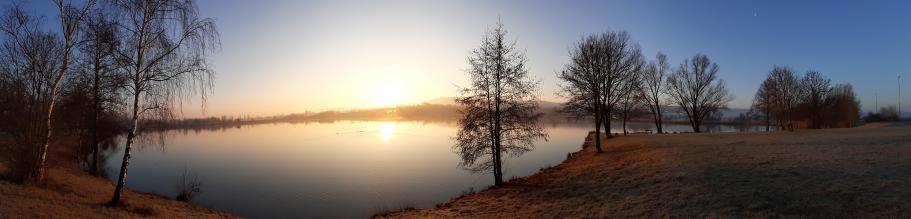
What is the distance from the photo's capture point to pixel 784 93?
5162 centimetres

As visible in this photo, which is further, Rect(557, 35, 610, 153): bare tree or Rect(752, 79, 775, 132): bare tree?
Rect(752, 79, 775, 132): bare tree

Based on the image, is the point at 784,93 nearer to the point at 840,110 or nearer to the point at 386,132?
the point at 840,110

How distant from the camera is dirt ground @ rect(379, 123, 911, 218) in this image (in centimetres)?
1064

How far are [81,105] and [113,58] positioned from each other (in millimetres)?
16244

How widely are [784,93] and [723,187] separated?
50.6m

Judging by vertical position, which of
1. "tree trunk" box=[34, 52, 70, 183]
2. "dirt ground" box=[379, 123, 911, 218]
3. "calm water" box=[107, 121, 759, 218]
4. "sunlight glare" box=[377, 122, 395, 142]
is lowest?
"calm water" box=[107, 121, 759, 218]

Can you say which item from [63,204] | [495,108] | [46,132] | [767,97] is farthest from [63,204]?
[767,97]

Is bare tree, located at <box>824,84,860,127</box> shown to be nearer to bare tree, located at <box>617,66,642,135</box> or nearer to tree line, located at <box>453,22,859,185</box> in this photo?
tree line, located at <box>453,22,859,185</box>

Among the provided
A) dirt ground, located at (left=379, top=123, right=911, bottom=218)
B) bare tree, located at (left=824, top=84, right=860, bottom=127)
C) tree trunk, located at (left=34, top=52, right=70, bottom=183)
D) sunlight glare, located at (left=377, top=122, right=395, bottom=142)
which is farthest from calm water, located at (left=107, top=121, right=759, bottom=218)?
bare tree, located at (left=824, top=84, right=860, bottom=127)

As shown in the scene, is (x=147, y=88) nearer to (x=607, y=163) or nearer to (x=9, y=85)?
(x=9, y=85)

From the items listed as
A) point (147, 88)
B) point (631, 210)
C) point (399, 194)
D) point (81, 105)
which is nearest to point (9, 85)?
point (81, 105)

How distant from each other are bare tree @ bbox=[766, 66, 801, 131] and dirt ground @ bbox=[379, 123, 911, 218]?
119 ft

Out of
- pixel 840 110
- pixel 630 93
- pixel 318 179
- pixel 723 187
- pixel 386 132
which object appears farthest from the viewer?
pixel 386 132

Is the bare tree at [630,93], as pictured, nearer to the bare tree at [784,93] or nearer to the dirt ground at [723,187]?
the dirt ground at [723,187]
